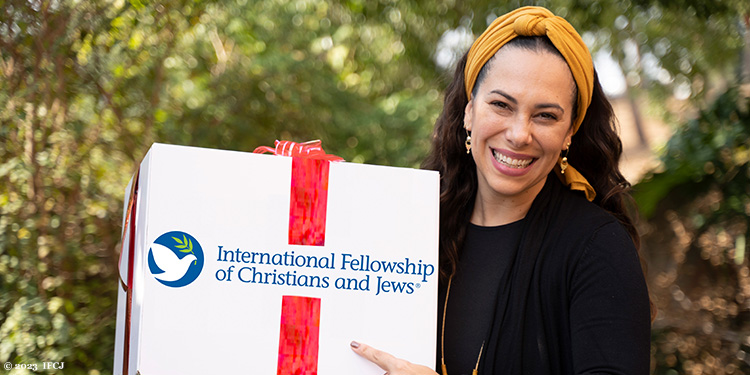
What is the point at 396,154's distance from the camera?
16.4ft

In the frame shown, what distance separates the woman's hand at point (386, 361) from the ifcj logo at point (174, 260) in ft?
1.23

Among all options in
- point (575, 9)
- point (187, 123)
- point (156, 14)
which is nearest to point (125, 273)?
point (156, 14)

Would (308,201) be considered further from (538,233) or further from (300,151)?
(538,233)

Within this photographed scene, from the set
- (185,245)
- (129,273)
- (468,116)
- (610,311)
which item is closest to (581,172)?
(468,116)

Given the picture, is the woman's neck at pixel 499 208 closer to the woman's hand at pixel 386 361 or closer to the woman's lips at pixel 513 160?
the woman's lips at pixel 513 160

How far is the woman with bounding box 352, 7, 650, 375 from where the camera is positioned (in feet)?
4.69

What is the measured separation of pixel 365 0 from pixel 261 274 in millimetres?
3446

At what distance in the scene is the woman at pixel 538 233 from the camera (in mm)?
1429

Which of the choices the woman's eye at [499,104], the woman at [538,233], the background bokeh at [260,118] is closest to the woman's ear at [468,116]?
the woman at [538,233]

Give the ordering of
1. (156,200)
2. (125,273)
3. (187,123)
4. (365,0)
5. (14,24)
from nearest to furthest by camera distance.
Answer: (156,200)
(125,273)
(14,24)
(187,123)
(365,0)

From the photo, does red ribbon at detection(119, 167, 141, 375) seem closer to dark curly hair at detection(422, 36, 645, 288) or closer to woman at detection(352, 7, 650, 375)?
woman at detection(352, 7, 650, 375)

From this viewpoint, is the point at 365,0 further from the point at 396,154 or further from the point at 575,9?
the point at 575,9

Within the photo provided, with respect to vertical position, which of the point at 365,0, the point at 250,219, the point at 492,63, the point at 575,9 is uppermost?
the point at 365,0

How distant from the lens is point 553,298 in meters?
1.52
